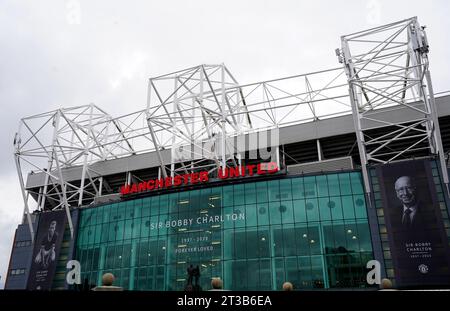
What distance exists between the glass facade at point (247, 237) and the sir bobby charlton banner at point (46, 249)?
6.97 meters

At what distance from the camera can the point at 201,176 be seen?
166ft

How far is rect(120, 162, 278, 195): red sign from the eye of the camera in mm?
48062

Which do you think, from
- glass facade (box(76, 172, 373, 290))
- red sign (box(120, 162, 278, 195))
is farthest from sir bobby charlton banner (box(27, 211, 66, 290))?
red sign (box(120, 162, 278, 195))

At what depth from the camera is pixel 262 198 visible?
47.2 meters

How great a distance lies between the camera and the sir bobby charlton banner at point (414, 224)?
38188mm

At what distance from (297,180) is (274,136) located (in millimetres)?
11514

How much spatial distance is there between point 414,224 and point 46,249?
1995 inches

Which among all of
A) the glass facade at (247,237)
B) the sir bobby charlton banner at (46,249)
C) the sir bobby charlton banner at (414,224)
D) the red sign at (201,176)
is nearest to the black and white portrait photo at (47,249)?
the sir bobby charlton banner at (46,249)

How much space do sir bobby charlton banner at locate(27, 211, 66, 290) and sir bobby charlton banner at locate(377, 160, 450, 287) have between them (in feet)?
151

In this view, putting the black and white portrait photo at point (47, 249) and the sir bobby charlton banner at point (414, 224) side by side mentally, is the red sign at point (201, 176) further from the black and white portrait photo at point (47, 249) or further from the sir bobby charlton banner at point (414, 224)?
the black and white portrait photo at point (47, 249)

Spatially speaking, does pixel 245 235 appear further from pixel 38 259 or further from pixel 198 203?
pixel 38 259

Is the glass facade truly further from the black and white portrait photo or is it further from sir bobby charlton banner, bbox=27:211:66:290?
the black and white portrait photo

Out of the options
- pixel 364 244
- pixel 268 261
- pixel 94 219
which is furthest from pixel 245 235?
pixel 94 219

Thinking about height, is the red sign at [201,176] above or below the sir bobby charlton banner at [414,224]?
above
